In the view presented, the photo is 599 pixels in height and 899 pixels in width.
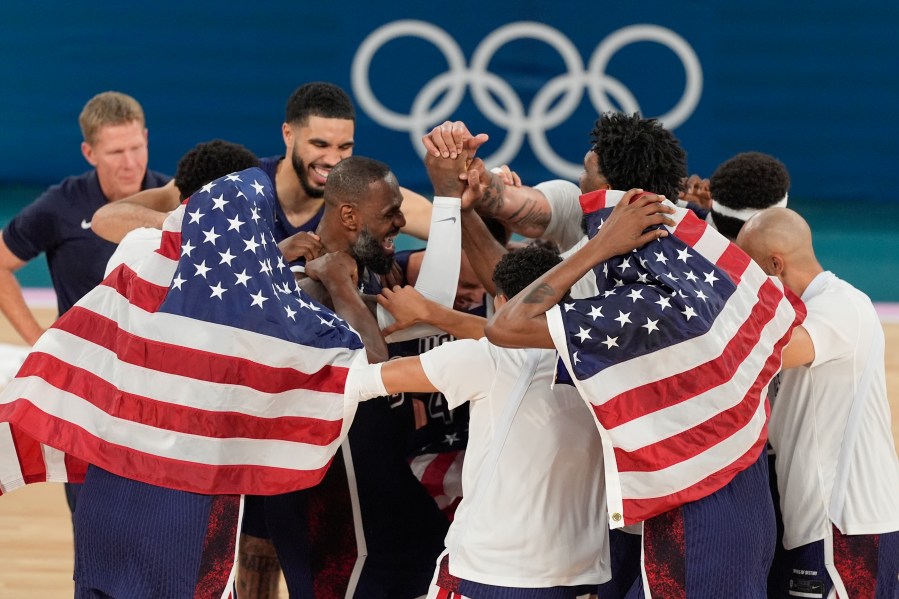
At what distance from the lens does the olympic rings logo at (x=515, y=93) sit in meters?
11.8

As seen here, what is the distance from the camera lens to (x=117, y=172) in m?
6.23

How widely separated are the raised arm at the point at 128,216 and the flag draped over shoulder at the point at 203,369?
98 centimetres

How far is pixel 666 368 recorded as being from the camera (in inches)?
136

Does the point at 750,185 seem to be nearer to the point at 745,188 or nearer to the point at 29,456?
the point at 745,188

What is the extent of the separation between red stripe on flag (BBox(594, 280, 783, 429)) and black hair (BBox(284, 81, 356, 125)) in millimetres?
2294

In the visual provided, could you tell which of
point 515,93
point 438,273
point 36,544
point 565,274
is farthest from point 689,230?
point 515,93

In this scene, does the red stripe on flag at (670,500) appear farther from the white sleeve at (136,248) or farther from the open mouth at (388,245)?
the white sleeve at (136,248)

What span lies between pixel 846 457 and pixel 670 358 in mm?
858

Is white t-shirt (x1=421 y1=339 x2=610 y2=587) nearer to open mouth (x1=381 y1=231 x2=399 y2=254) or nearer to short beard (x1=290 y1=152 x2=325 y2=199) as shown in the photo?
open mouth (x1=381 y1=231 x2=399 y2=254)

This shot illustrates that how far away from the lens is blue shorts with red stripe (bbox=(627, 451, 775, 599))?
3.48 meters

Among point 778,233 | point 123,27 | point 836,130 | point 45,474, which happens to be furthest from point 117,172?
point 836,130

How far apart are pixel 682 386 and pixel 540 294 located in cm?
48

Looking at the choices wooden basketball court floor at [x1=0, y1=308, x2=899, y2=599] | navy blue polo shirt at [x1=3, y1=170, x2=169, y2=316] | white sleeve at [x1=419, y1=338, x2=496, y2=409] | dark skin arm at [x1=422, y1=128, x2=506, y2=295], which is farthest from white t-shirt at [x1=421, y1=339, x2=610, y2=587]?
navy blue polo shirt at [x1=3, y1=170, x2=169, y2=316]

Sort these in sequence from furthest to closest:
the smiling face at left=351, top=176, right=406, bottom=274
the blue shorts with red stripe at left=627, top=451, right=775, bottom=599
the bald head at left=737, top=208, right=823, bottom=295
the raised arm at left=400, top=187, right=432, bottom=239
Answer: the raised arm at left=400, top=187, right=432, bottom=239 → the smiling face at left=351, top=176, right=406, bottom=274 → the bald head at left=737, top=208, right=823, bottom=295 → the blue shorts with red stripe at left=627, top=451, right=775, bottom=599
